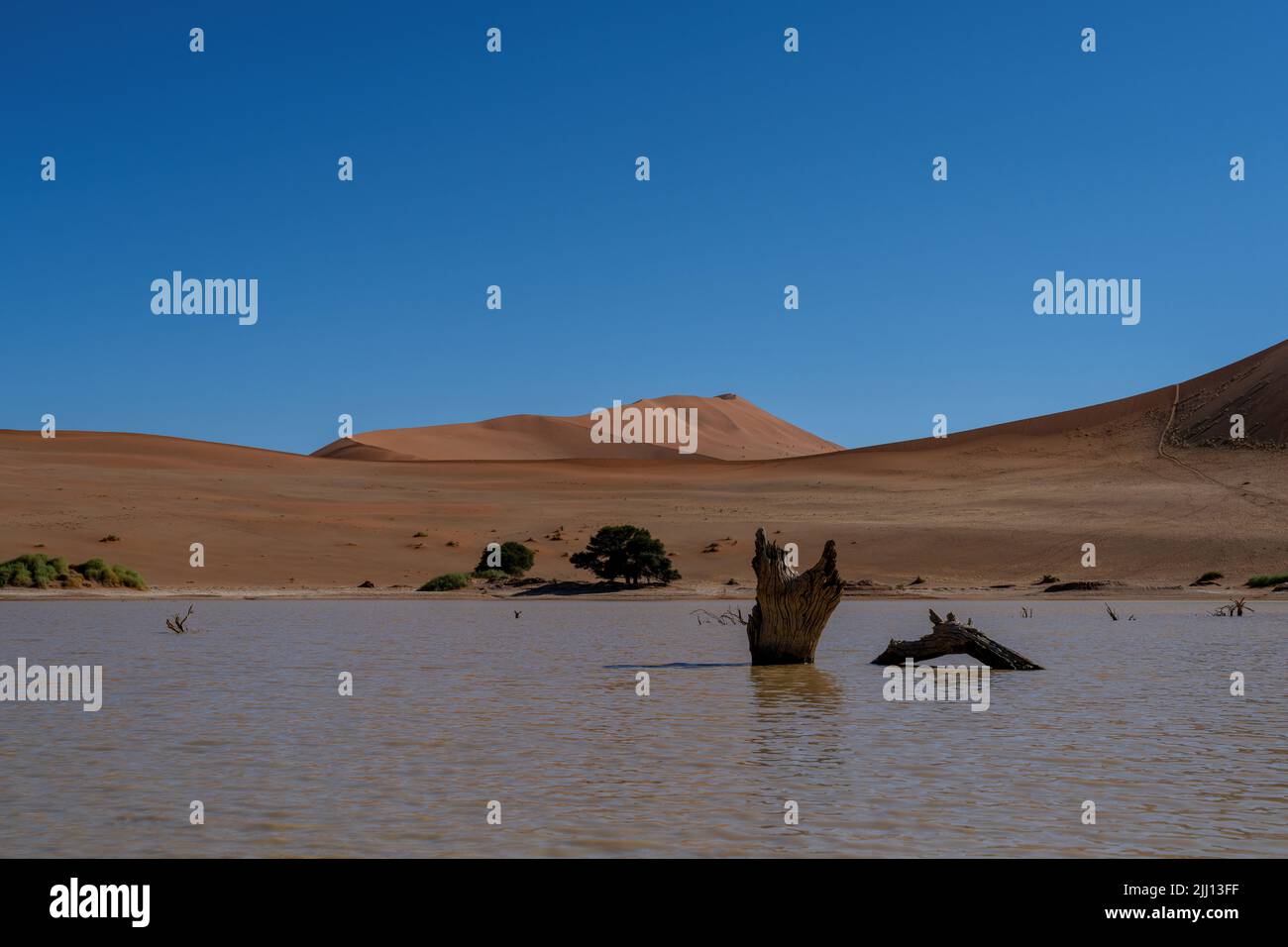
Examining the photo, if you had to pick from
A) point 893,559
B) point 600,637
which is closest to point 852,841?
point 600,637

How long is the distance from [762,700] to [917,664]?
21.3 feet

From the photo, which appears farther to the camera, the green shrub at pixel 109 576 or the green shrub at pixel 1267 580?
the green shrub at pixel 109 576

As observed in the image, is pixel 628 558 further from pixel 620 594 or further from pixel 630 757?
pixel 630 757

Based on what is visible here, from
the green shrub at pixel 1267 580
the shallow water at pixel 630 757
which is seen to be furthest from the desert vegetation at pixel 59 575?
the green shrub at pixel 1267 580

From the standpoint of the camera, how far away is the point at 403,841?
30.5 feet

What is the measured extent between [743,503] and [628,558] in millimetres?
29311

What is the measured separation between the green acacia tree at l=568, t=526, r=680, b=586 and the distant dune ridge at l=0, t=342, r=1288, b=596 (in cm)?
305

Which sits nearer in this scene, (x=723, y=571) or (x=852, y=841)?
(x=852, y=841)

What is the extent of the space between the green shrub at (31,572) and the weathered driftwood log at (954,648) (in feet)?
120

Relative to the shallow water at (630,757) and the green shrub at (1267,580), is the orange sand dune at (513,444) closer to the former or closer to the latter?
the green shrub at (1267,580)

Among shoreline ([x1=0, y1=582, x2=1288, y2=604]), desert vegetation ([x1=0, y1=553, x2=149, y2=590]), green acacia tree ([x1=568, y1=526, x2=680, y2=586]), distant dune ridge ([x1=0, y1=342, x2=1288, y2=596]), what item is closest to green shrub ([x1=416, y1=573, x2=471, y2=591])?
shoreline ([x1=0, y1=582, x2=1288, y2=604])

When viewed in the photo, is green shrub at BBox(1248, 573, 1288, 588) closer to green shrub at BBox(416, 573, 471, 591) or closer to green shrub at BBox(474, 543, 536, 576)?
green shrub at BBox(474, 543, 536, 576)

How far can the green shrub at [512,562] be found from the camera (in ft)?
180
